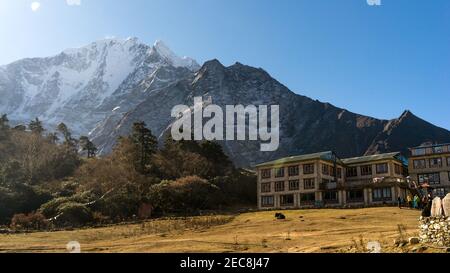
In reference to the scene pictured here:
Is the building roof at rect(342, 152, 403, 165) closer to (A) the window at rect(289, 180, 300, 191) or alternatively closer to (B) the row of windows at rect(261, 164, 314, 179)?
(B) the row of windows at rect(261, 164, 314, 179)

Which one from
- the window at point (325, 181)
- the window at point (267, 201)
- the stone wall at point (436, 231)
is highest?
the window at point (325, 181)

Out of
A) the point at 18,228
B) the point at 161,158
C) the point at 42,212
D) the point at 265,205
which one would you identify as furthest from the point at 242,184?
the point at 18,228

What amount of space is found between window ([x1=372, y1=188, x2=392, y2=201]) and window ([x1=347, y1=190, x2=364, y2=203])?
1852 millimetres

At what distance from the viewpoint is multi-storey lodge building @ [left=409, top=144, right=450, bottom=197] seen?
234 feet

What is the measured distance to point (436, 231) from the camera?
17.2 metres

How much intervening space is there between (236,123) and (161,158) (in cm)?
8235

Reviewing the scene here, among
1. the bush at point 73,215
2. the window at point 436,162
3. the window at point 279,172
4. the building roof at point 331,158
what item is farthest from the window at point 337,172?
the bush at point 73,215

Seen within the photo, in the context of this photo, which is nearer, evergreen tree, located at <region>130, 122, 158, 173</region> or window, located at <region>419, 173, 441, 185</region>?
window, located at <region>419, 173, 441, 185</region>

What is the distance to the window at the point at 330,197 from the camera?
6650 cm

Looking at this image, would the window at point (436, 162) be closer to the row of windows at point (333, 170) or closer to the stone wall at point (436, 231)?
the row of windows at point (333, 170)

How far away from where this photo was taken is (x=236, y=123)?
525ft

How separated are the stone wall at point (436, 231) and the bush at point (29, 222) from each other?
135 feet

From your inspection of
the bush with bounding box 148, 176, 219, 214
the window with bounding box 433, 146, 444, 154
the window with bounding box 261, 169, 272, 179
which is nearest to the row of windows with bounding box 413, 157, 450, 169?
the window with bounding box 433, 146, 444, 154
